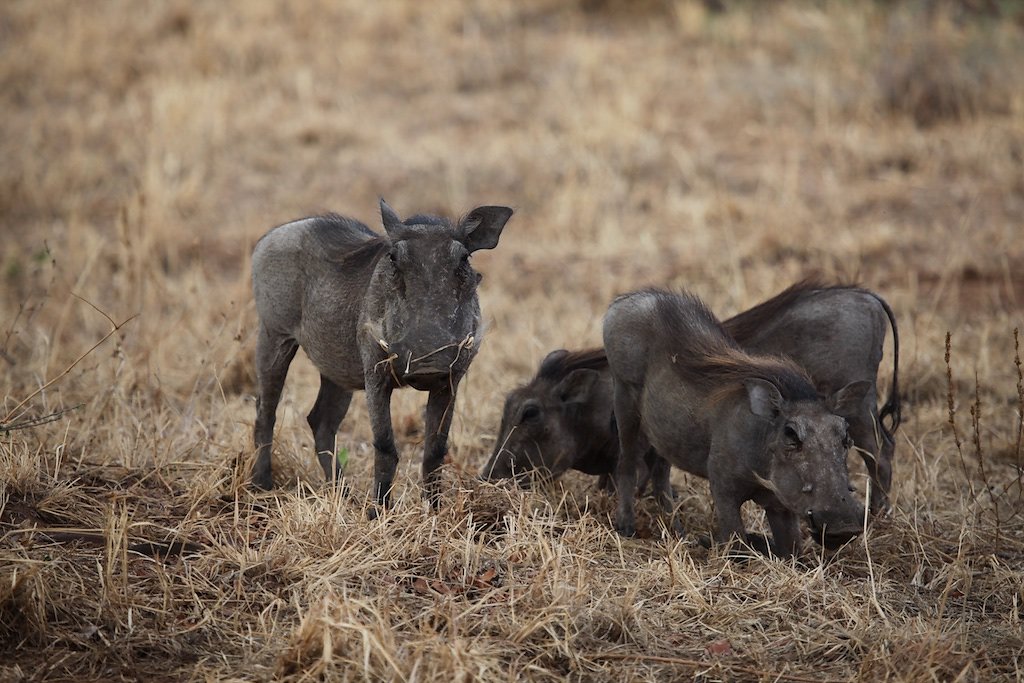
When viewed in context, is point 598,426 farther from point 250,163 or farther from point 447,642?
point 250,163

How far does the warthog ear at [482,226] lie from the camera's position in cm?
425

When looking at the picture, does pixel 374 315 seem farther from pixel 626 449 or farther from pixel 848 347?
pixel 848 347

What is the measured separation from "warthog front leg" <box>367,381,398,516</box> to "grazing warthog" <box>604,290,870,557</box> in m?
1.06

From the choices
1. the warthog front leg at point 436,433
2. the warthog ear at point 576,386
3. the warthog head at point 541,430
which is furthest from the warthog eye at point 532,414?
the warthog front leg at point 436,433

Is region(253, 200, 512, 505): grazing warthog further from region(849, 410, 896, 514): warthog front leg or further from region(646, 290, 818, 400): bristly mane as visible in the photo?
region(849, 410, 896, 514): warthog front leg

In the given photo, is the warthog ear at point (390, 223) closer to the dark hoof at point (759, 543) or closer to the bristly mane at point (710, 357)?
the bristly mane at point (710, 357)

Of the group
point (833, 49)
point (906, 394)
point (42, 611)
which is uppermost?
point (833, 49)

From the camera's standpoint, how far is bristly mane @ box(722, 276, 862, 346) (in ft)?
17.6

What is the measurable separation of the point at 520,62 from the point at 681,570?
9.31m

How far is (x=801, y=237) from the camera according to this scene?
29.5 feet

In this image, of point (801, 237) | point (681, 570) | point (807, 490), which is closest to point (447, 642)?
point (681, 570)

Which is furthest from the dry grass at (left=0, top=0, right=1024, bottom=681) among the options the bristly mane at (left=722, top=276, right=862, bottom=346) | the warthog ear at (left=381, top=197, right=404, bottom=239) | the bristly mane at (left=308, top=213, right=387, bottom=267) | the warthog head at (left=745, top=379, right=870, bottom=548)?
the warthog ear at (left=381, top=197, right=404, bottom=239)

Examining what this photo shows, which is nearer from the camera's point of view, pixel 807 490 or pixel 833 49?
pixel 807 490

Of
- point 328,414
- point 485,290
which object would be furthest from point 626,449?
point 485,290
